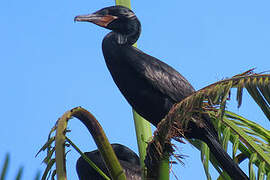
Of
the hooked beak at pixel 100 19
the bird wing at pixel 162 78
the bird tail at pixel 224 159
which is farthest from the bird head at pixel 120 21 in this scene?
the bird tail at pixel 224 159

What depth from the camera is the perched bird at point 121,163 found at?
4.83 metres

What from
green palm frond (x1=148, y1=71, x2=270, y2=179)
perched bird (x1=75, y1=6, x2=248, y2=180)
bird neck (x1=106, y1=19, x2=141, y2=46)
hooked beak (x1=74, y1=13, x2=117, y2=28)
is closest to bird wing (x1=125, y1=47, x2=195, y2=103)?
perched bird (x1=75, y1=6, x2=248, y2=180)

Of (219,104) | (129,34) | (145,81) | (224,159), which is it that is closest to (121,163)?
(145,81)

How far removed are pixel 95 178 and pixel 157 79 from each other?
1572 mm

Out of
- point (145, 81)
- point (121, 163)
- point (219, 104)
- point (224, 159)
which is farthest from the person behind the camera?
point (121, 163)

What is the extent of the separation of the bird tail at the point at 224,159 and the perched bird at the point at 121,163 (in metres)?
1.35

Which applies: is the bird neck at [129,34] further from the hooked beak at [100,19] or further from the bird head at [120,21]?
the hooked beak at [100,19]

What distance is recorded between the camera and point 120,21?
408 centimetres

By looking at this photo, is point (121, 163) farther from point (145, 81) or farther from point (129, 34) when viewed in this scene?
point (129, 34)

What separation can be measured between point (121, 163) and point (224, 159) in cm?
173

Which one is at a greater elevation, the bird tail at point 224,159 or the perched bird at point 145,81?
the perched bird at point 145,81

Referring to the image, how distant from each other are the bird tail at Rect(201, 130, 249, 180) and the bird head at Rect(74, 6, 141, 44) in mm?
1073

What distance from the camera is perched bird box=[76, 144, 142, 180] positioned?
483cm

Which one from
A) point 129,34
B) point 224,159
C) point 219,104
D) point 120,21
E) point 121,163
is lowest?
point 121,163
